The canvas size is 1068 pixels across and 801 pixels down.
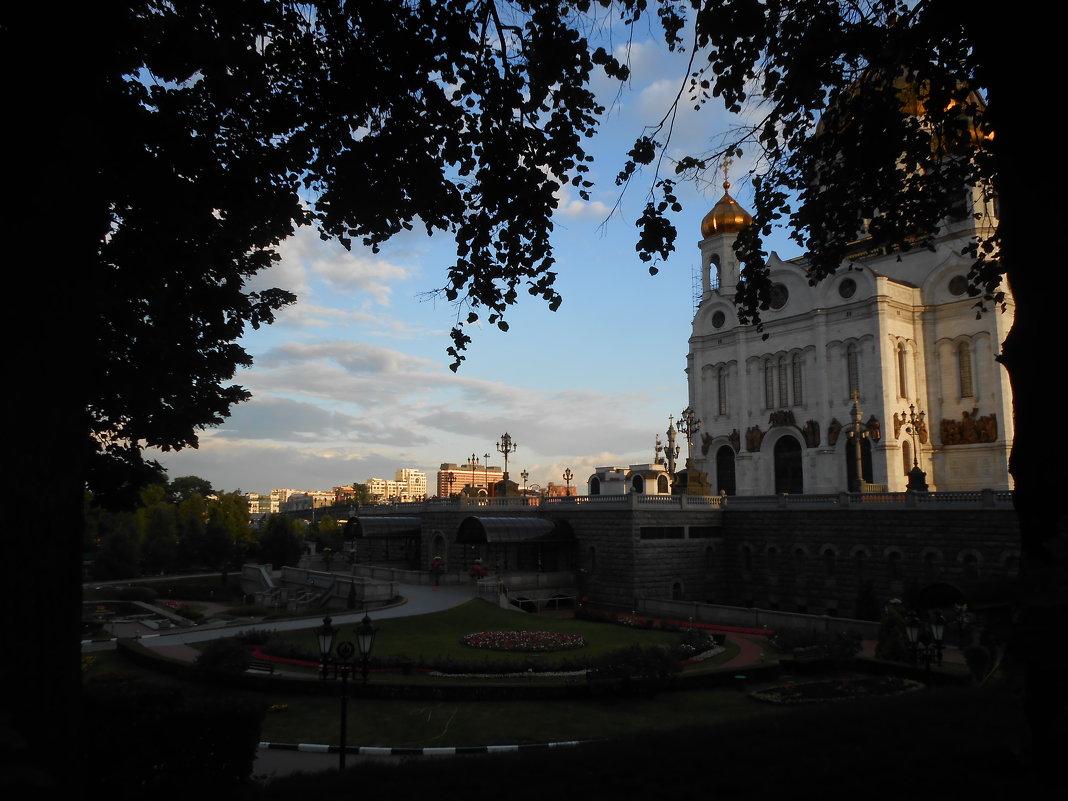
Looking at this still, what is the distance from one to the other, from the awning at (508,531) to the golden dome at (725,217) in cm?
2532

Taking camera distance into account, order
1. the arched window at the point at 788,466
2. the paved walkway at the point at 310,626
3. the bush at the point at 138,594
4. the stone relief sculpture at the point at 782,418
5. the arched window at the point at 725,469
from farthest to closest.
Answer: the arched window at the point at 725,469 < the stone relief sculpture at the point at 782,418 < the arched window at the point at 788,466 < the bush at the point at 138,594 < the paved walkway at the point at 310,626

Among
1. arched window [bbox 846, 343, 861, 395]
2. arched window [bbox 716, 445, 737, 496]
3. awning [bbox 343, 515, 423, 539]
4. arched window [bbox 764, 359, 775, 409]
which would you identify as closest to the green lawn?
awning [bbox 343, 515, 423, 539]

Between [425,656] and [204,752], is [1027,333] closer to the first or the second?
[204,752]

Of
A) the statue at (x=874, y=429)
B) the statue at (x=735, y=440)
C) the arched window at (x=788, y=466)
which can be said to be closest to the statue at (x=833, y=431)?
the statue at (x=874, y=429)

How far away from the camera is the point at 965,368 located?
43312 millimetres

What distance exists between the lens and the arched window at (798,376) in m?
46.8

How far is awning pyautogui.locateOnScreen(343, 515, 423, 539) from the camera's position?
48.6 meters

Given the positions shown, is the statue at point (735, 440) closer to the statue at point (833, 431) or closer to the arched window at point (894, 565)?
the statue at point (833, 431)

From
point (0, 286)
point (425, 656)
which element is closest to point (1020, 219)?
point (0, 286)

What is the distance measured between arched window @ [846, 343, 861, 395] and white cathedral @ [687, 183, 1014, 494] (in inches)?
2.2

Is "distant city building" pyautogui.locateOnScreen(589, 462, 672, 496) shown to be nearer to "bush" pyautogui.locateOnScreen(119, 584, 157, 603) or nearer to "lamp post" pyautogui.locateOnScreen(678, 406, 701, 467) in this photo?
"lamp post" pyautogui.locateOnScreen(678, 406, 701, 467)

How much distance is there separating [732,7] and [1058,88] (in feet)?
15.6

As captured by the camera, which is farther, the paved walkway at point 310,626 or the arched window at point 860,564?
the arched window at point 860,564

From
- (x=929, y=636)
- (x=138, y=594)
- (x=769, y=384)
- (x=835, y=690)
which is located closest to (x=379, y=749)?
(x=835, y=690)
